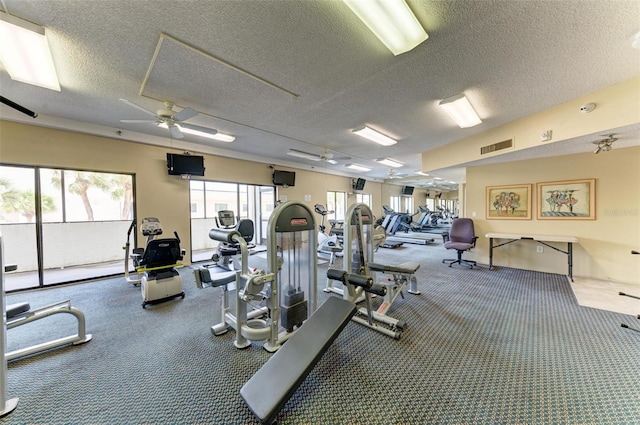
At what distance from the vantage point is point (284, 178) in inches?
297

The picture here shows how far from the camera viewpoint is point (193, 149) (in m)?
5.66

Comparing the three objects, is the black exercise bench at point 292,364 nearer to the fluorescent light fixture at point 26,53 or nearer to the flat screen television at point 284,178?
the fluorescent light fixture at point 26,53

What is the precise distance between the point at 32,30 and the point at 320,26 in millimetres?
2408

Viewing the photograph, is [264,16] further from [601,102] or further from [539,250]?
[539,250]

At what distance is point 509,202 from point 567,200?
0.92 m

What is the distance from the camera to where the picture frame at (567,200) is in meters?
4.47

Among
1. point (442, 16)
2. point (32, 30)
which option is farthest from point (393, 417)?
point (32, 30)

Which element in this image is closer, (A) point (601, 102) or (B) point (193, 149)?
(A) point (601, 102)

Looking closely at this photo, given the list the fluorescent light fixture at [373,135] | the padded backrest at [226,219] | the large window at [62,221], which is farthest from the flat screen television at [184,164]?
the fluorescent light fixture at [373,135]

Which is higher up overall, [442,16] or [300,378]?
[442,16]

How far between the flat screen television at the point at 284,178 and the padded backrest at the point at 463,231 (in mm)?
4984

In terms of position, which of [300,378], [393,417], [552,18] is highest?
[552,18]

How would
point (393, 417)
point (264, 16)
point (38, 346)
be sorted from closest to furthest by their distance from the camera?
1. point (393, 417)
2. point (264, 16)
3. point (38, 346)

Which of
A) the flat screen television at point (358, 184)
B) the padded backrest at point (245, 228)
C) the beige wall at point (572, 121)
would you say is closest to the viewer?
the beige wall at point (572, 121)
